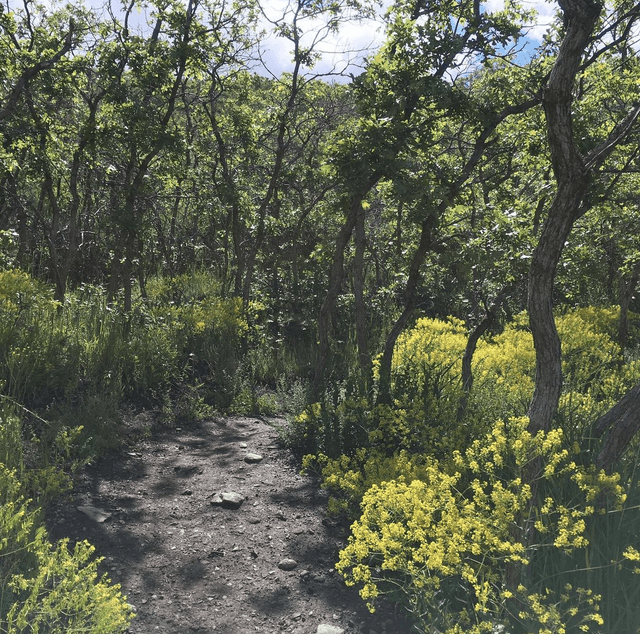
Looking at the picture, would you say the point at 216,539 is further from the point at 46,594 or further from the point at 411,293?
the point at 411,293

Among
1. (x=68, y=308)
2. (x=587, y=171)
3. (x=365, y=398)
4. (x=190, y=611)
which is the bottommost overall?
(x=190, y=611)

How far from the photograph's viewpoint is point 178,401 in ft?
19.6

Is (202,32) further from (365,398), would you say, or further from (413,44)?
(365,398)

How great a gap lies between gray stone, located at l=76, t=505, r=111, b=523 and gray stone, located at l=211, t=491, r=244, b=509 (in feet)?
2.40

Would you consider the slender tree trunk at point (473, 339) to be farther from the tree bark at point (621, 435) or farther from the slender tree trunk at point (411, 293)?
the tree bark at point (621, 435)

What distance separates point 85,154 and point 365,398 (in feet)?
15.1

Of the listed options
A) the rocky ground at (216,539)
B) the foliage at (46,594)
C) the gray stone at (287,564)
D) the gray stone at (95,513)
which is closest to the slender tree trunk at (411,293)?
the rocky ground at (216,539)

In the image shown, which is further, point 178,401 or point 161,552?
point 178,401

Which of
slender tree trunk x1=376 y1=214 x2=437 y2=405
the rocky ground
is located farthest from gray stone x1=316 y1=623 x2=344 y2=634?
slender tree trunk x1=376 y1=214 x2=437 y2=405

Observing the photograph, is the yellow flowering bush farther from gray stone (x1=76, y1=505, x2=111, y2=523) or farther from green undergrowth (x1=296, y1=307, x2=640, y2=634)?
gray stone (x1=76, y1=505, x2=111, y2=523)

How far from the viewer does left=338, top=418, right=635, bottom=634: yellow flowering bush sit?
2227 mm

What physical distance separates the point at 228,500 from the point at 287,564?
0.85 meters

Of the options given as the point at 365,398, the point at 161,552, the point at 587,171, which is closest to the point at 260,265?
the point at 365,398

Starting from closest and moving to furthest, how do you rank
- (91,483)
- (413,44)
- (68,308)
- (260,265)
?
(91,483)
(413,44)
(68,308)
(260,265)
